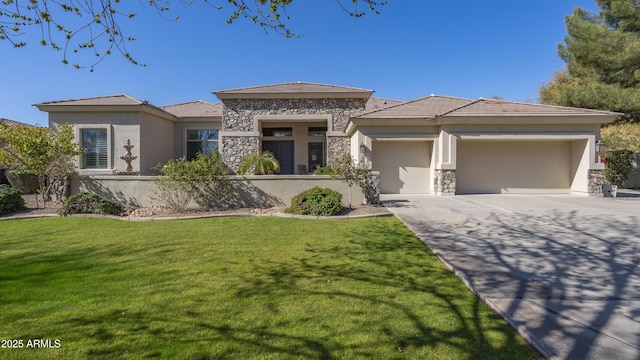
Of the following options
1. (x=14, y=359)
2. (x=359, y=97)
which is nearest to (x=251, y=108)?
(x=359, y=97)

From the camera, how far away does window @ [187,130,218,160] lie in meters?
16.8

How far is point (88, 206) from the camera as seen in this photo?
901 cm

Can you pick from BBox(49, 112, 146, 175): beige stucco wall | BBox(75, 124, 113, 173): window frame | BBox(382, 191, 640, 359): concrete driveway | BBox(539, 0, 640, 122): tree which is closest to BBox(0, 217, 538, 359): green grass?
BBox(382, 191, 640, 359): concrete driveway

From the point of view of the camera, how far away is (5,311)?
3.01m

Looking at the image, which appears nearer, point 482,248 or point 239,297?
point 239,297

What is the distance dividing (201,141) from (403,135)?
37.2 feet

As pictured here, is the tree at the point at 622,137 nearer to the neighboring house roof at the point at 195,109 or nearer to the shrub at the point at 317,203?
the shrub at the point at 317,203

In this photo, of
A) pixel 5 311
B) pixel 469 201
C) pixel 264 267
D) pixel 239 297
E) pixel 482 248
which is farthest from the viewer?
pixel 469 201

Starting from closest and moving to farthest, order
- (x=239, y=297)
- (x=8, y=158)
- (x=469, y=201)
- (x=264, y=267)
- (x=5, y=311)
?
(x=5, y=311) → (x=239, y=297) → (x=264, y=267) → (x=8, y=158) → (x=469, y=201)

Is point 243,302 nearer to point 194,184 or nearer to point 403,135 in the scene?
point 194,184

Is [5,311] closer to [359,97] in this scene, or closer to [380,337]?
[380,337]

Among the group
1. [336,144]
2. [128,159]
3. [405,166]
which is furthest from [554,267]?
[128,159]

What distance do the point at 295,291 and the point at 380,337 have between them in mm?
1253

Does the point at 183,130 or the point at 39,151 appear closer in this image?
the point at 39,151
